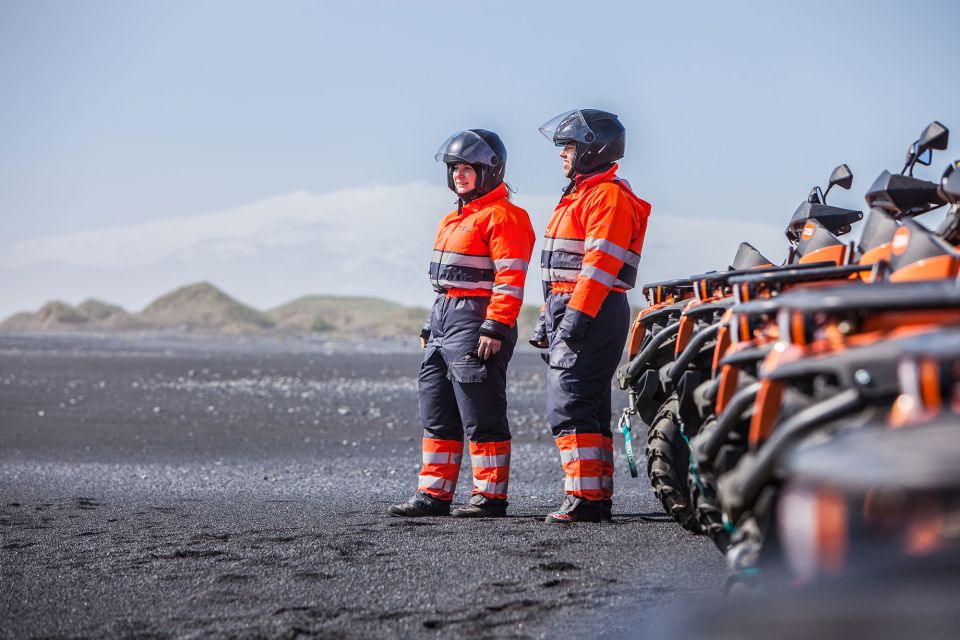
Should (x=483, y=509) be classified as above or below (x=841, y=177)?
below

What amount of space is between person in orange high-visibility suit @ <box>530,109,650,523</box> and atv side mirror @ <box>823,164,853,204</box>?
49.1 inches

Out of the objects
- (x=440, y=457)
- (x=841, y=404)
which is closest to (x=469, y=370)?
(x=440, y=457)

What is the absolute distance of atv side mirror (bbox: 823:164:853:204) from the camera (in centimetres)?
744

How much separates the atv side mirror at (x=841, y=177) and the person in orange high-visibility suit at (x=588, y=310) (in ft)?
4.09

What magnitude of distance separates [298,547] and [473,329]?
76.5 inches

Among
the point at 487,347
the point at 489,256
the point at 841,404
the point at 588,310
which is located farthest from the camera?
the point at 489,256

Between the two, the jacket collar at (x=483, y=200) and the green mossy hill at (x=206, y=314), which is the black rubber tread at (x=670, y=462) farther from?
the green mossy hill at (x=206, y=314)

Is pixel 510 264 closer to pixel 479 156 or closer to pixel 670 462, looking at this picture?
pixel 479 156

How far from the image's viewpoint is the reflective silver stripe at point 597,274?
682 cm

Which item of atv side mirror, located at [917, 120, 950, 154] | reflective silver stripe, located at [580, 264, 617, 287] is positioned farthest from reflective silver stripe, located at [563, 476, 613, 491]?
atv side mirror, located at [917, 120, 950, 154]

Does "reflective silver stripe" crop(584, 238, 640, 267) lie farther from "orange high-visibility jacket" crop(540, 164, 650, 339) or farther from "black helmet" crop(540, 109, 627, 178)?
"black helmet" crop(540, 109, 627, 178)

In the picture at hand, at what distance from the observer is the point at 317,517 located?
7344 millimetres

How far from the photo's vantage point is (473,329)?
745 centimetres

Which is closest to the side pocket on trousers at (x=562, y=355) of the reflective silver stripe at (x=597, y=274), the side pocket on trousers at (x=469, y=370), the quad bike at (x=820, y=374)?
the reflective silver stripe at (x=597, y=274)
